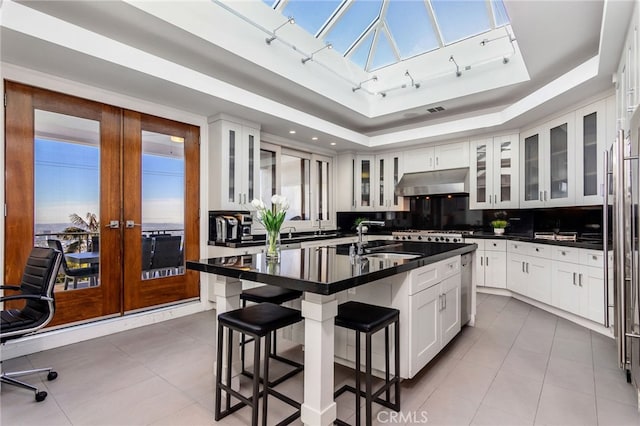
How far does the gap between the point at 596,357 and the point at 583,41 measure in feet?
9.22

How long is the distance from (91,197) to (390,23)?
4.16m

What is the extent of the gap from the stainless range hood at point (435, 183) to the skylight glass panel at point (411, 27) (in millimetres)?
2096

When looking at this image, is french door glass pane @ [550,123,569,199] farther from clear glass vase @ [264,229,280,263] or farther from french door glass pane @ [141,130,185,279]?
french door glass pane @ [141,130,185,279]

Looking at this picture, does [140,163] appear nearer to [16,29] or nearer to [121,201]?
[121,201]

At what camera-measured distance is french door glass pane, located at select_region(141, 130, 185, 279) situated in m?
3.69

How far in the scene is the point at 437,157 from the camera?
18.6 ft

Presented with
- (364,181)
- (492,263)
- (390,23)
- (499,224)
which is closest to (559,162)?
(499,224)

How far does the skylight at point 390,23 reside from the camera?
365cm

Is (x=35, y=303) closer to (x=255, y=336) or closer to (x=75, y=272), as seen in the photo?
(x=75, y=272)

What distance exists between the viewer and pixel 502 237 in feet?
15.5

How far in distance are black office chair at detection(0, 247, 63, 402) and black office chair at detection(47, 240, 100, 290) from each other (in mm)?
571

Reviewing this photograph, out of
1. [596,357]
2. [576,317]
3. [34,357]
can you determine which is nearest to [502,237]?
[576,317]

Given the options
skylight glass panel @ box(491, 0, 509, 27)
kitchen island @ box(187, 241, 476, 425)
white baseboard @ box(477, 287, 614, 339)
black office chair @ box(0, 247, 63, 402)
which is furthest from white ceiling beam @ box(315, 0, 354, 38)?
white baseboard @ box(477, 287, 614, 339)

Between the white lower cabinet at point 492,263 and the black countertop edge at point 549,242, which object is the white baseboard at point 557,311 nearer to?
the white lower cabinet at point 492,263
